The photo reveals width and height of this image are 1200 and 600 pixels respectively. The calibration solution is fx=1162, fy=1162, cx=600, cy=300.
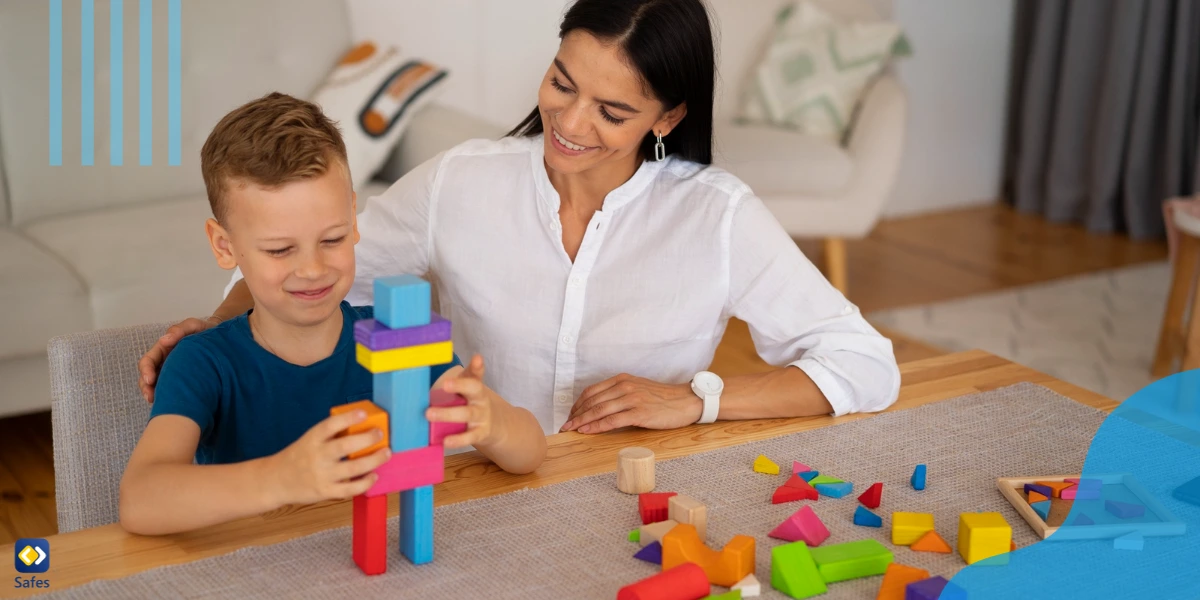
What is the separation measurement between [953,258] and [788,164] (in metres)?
1.14

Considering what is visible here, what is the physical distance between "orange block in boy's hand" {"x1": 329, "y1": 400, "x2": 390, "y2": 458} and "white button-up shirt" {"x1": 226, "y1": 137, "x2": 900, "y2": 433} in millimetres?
639

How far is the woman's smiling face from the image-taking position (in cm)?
148

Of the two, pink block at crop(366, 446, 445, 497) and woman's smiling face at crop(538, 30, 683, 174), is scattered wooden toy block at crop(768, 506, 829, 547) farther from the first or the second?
woman's smiling face at crop(538, 30, 683, 174)

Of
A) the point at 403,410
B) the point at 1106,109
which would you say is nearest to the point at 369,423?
the point at 403,410

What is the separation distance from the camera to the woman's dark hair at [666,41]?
147 centimetres

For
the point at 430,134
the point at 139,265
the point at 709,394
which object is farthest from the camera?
the point at 430,134

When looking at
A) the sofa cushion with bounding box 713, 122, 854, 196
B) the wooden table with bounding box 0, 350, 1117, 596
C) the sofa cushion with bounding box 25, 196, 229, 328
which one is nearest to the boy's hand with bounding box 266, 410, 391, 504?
the wooden table with bounding box 0, 350, 1117, 596

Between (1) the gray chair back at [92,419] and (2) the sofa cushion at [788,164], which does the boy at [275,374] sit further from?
(2) the sofa cushion at [788,164]

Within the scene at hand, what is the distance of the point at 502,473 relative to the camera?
112 cm

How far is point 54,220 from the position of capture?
2750mm

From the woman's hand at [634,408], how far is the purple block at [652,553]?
314 mm

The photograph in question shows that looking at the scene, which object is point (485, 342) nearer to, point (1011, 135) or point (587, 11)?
point (587, 11)

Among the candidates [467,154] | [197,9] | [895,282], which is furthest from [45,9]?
[895,282]

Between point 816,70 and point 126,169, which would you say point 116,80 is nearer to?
point 126,169
